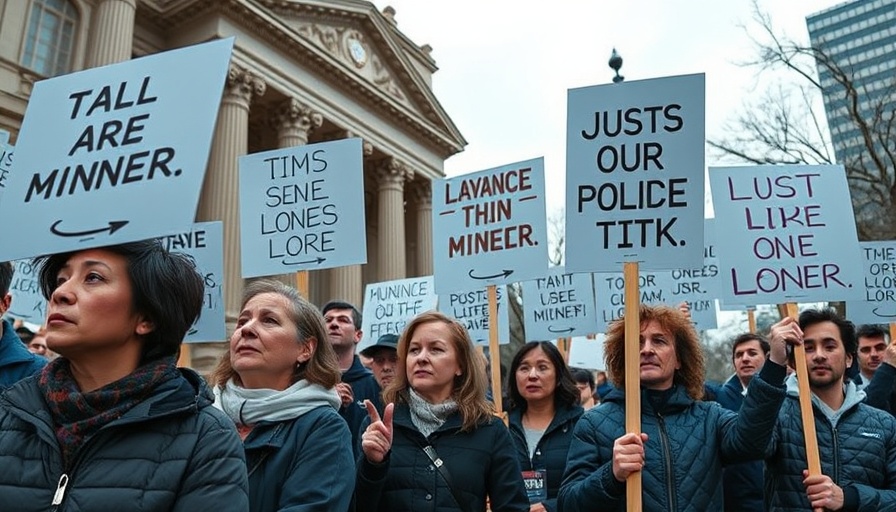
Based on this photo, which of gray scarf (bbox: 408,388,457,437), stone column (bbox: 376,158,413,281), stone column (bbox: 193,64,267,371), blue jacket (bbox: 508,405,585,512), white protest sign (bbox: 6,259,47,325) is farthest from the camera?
stone column (bbox: 376,158,413,281)

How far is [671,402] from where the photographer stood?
364 centimetres

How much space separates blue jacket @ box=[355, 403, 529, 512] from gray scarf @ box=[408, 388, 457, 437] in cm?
3

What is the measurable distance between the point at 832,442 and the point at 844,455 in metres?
0.09

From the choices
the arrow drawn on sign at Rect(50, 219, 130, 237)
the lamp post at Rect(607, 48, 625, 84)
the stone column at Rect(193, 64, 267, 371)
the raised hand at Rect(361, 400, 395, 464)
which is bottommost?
the raised hand at Rect(361, 400, 395, 464)

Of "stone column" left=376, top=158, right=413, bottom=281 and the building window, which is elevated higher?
the building window

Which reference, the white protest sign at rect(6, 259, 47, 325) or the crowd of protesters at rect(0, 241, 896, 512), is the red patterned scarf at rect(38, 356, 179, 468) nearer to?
the crowd of protesters at rect(0, 241, 896, 512)

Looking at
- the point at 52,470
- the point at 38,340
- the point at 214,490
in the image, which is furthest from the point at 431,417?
the point at 38,340

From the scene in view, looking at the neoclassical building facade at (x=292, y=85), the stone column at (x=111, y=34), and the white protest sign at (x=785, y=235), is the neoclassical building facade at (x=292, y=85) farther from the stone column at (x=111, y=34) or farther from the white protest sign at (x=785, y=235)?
the white protest sign at (x=785, y=235)

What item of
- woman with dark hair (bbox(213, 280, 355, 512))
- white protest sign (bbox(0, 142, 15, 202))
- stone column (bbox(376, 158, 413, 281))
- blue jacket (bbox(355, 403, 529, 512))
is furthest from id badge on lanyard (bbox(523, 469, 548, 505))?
stone column (bbox(376, 158, 413, 281))

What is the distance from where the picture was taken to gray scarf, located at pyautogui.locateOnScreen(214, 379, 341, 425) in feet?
9.52

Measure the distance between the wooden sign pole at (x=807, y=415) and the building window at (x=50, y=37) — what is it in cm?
1983

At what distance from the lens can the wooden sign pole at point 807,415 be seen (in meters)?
3.71

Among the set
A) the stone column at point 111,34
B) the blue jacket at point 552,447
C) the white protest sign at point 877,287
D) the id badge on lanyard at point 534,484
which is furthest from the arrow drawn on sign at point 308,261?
the stone column at point 111,34

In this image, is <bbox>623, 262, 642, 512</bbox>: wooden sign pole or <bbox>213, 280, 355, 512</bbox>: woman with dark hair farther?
<bbox>623, 262, 642, 512</bbox>: wooden sign pole
